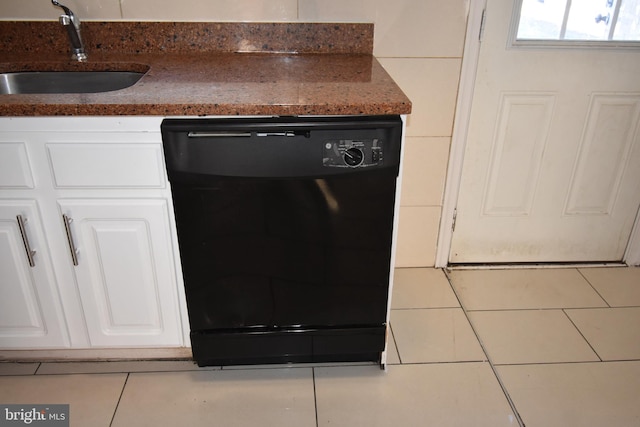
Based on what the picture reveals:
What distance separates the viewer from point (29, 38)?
1756mm

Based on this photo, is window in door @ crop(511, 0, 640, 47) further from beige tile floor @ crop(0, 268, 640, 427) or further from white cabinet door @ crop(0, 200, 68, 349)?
white cabinet door @ crop(0, 200, 68, 349)

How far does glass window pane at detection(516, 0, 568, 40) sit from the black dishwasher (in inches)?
34.6

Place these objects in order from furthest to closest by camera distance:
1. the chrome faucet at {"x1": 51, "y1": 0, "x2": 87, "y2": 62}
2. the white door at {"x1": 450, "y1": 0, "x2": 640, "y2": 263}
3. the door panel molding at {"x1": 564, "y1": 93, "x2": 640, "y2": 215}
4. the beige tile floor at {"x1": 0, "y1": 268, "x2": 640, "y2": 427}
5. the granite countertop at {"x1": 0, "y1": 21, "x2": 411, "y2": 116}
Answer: the door panel molding at {"x1": 564, "y1": 93, "x2": 640, "y2": 215} < the white door at {"x1": 450, "y1": 0, "x2": 640, "y2": 263} < the chrome faucet at {"x1": 51, "y1": 0, "x2": 87, "y2": 62} < the beige tile floor at {"x1": 0, "y1": 268, "x2": 640, "y2": 427} < the granite countertop at {"x1": 0, "y1": 21, "x2": 411, "y2": 116}

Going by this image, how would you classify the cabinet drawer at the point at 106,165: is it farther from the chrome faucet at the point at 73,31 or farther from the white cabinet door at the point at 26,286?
the chrome faucet at the point at 73,31

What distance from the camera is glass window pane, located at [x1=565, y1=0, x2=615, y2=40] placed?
70.4 inches

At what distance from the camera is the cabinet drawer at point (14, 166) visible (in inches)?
50.7

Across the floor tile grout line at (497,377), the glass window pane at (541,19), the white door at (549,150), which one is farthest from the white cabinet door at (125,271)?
the glass window pane at (541,19)

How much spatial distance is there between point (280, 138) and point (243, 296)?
499 mm

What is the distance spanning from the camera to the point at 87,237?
142 cm

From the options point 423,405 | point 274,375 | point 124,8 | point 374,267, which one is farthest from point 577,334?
point 124,8

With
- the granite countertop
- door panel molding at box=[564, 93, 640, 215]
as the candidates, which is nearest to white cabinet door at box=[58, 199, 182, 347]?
the granite countertop

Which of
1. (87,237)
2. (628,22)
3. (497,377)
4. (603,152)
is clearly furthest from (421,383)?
(628,22)

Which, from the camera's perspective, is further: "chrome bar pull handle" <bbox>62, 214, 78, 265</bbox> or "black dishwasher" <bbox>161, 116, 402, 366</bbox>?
"chrome bar pull handle" <bbox>62, 214, 78, 265</bbox>

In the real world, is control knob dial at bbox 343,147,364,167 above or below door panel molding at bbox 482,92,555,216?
above
